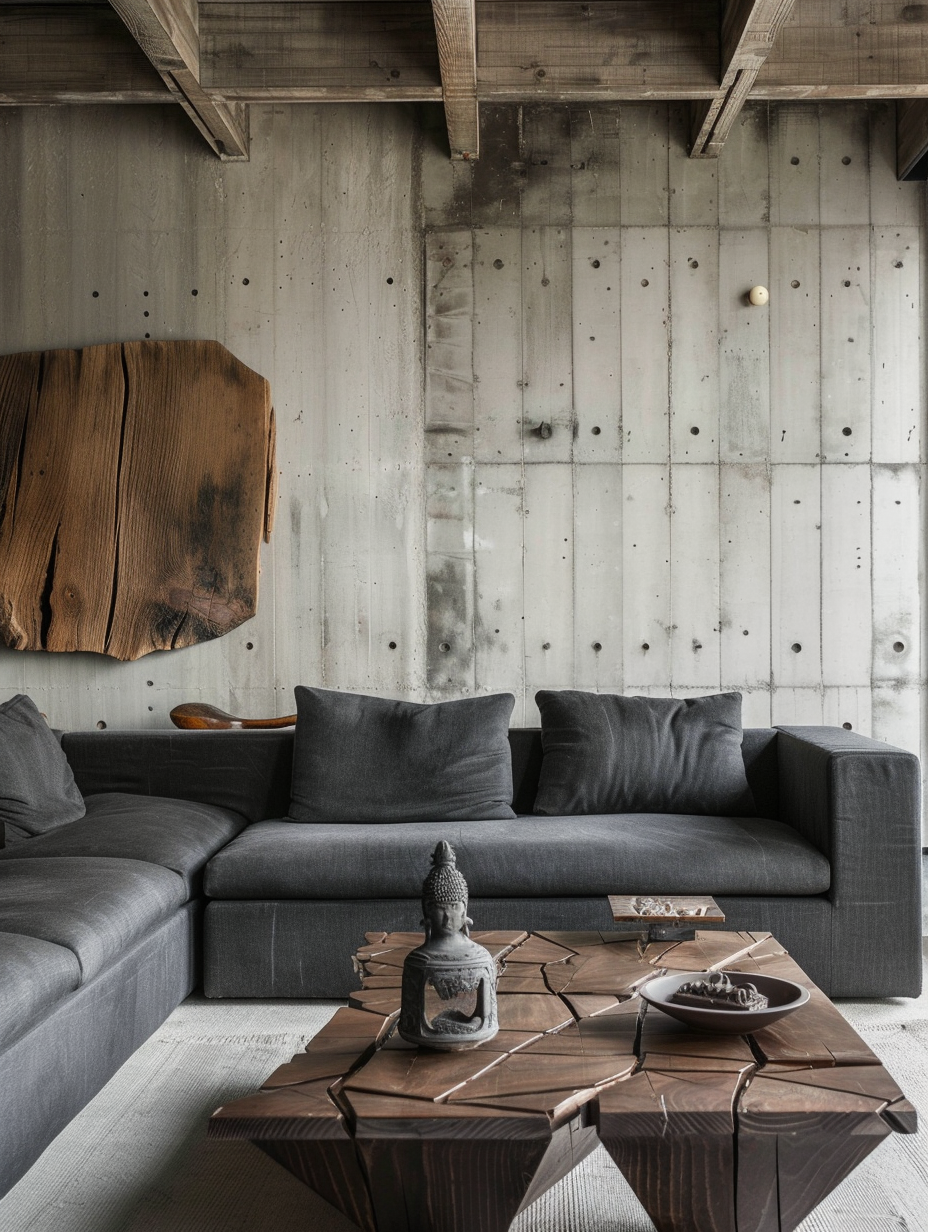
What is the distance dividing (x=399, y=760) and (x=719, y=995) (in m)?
1.88

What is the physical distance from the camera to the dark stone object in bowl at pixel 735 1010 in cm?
167

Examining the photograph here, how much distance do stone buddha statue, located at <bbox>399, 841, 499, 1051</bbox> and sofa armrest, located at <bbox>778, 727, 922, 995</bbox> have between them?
61.3 inches

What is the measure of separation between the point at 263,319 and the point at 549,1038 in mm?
3579

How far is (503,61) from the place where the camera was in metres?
4.04

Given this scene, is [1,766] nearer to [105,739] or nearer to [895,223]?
[105,739]

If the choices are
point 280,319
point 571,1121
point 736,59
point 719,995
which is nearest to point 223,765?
point 280,319

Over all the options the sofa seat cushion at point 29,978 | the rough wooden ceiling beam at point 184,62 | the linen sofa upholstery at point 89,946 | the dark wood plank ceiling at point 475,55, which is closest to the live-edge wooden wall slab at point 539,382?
the rough wooden ceiling beam at point 184,62

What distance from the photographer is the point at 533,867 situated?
2980 mm

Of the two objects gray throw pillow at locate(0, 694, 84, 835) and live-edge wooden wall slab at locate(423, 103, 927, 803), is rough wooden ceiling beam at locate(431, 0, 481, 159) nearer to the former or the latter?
live-edge wooden wall slab at locate(423, 103, 927, 803)

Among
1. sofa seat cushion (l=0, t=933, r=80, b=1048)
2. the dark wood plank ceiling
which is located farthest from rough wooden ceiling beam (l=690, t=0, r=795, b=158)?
sofa seat cushion (l=0, t=933, r=80, b=1048)

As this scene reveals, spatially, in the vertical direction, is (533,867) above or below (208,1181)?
above

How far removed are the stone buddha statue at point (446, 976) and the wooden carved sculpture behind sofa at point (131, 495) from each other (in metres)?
2.96

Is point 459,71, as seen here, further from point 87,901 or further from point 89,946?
point 89,946

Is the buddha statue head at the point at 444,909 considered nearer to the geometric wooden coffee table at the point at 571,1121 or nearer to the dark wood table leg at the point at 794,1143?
the geometric wooden coffee table at the point at 571,1121
